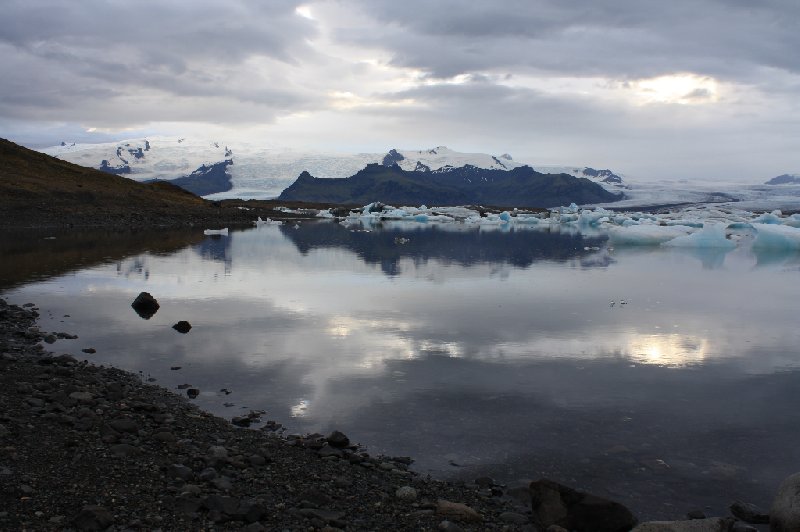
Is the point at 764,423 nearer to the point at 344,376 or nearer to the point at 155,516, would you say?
the point at 344,376

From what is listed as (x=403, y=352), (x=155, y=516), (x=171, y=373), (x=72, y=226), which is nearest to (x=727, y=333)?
(x=403, y=352)

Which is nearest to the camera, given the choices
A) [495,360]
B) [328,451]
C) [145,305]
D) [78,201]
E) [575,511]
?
[575,511]

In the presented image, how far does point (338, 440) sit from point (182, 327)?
26.3 feet

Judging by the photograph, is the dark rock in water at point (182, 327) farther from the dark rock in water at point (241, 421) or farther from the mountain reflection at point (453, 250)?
the mountain reflection at point (453, 250)

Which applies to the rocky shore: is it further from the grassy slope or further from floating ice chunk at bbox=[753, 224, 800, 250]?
the grassy slope

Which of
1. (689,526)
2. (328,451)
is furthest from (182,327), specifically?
(689,526)

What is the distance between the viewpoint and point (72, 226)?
171 feet

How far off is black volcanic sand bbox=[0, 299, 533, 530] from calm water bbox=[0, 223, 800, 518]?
0.80 m

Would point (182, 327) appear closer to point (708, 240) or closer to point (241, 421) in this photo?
point (241, 421)

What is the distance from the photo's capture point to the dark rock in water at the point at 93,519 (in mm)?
5461

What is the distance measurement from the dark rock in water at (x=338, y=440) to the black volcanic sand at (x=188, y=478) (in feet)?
0.07

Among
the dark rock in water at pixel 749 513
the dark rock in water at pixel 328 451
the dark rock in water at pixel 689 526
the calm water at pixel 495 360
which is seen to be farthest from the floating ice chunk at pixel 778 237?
the dark rock in water at pixel 328 451

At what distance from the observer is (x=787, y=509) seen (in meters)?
6.44

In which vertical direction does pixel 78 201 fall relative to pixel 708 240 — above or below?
above
